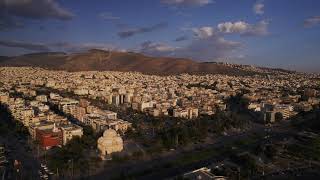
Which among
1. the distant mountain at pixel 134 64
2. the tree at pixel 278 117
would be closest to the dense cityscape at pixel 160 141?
the tree at pixel 278 117

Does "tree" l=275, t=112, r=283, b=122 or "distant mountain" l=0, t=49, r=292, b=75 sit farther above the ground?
"distant mountain" l=0, t=49, r=292, b=75

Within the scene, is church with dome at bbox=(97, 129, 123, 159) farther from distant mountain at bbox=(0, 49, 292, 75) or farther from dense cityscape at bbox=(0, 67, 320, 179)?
distant mountain at bbox=(0, 49, 292, 75)

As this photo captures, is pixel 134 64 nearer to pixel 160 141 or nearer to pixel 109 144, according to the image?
pixel 160 141

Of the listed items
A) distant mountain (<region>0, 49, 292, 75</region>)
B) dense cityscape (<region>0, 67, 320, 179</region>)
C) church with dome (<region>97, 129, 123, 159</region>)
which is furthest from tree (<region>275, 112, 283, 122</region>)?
distant mountain (<region>0, 49, 292, 75</region>)

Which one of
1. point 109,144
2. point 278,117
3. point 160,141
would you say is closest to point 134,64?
point 278,117

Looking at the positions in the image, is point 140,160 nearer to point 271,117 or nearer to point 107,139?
point 107,139

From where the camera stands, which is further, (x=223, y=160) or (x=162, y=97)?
(x=162, y=97)

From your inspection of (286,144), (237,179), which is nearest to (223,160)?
(237,179)

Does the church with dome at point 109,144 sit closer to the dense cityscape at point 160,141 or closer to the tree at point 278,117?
the dense cityscape at point 160,141
